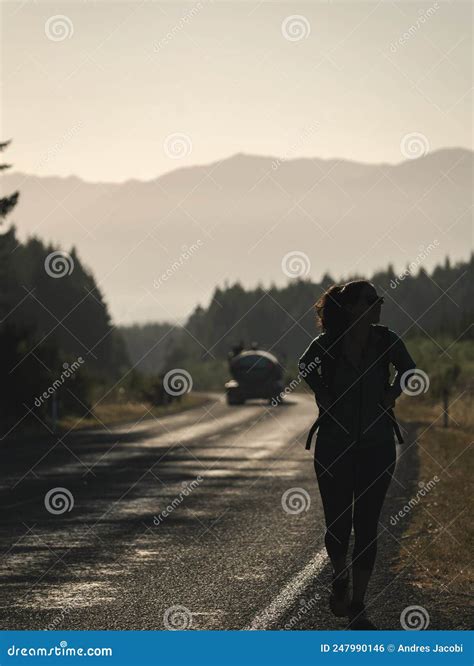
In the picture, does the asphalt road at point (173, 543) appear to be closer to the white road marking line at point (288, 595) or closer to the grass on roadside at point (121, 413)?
the white road marking line at point (288, 595)

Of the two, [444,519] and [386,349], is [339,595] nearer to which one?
[386,349]

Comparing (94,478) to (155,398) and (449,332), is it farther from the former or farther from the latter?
(449,332)

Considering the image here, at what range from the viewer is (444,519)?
1491cm

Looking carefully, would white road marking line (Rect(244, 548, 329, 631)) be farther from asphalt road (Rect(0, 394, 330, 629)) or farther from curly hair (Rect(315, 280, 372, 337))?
curly hair (Rect(315, 280, 372, 337))

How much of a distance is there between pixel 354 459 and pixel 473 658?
4.75ft

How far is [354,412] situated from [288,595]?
229 cm

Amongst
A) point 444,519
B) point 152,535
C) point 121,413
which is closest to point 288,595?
point 152,535

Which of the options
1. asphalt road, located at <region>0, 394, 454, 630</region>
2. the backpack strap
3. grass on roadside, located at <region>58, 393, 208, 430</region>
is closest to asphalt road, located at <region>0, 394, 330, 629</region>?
asphalt road, located at <region>0, 394, 454, 630</region>

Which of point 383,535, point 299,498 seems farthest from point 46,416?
point 383,535

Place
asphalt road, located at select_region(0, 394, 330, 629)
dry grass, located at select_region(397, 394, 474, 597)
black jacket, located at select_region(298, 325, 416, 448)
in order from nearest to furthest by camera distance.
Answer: black jacket, located at select_region(298, 325, 416, 448) → asphalt road, located at select_region(0, 394, 330, 629) → dry grass, located at select_region(397, 394, 474, 597)

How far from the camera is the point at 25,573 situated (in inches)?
438

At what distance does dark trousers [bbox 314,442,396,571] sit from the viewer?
8211mm

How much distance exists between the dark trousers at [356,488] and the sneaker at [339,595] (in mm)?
162

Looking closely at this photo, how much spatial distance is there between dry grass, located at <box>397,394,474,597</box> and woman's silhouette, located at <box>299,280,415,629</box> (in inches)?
78.4
